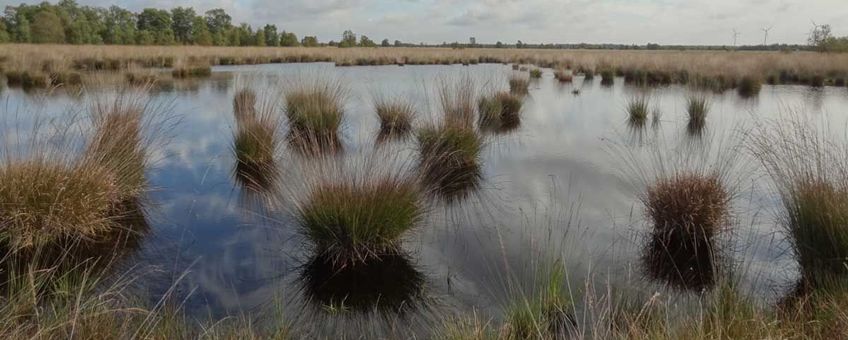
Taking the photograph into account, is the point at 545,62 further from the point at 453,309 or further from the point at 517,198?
the point at 453,309

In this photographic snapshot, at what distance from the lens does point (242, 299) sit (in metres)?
3.47

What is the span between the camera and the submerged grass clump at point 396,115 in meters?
9.31

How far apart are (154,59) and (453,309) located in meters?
26.1

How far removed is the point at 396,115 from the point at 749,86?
517 inches

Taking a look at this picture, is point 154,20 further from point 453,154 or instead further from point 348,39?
point 453,154

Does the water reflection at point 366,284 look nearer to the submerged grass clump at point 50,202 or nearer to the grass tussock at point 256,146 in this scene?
the submerged grass clump at point 50,202

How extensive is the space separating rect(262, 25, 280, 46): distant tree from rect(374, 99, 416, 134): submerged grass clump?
57.6 m

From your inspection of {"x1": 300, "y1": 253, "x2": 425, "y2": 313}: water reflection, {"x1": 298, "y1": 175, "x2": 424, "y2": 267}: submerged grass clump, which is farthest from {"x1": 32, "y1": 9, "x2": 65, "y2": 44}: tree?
{"x1": 300, "y1": 253, "x2": 425, "y2": 313}: water reflection

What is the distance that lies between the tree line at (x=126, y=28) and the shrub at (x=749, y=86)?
4442 centimetres

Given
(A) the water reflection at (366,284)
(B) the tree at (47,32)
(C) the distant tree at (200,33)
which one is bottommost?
(A) the water reflection at (366,284)

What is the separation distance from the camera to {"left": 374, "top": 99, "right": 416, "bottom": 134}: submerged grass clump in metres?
9.31

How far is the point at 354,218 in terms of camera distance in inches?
155

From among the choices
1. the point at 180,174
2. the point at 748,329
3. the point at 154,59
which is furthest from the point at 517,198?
the point at 154,59

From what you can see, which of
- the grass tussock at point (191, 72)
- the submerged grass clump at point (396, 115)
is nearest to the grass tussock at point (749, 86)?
the submerged grass clump at point (396, 115)
